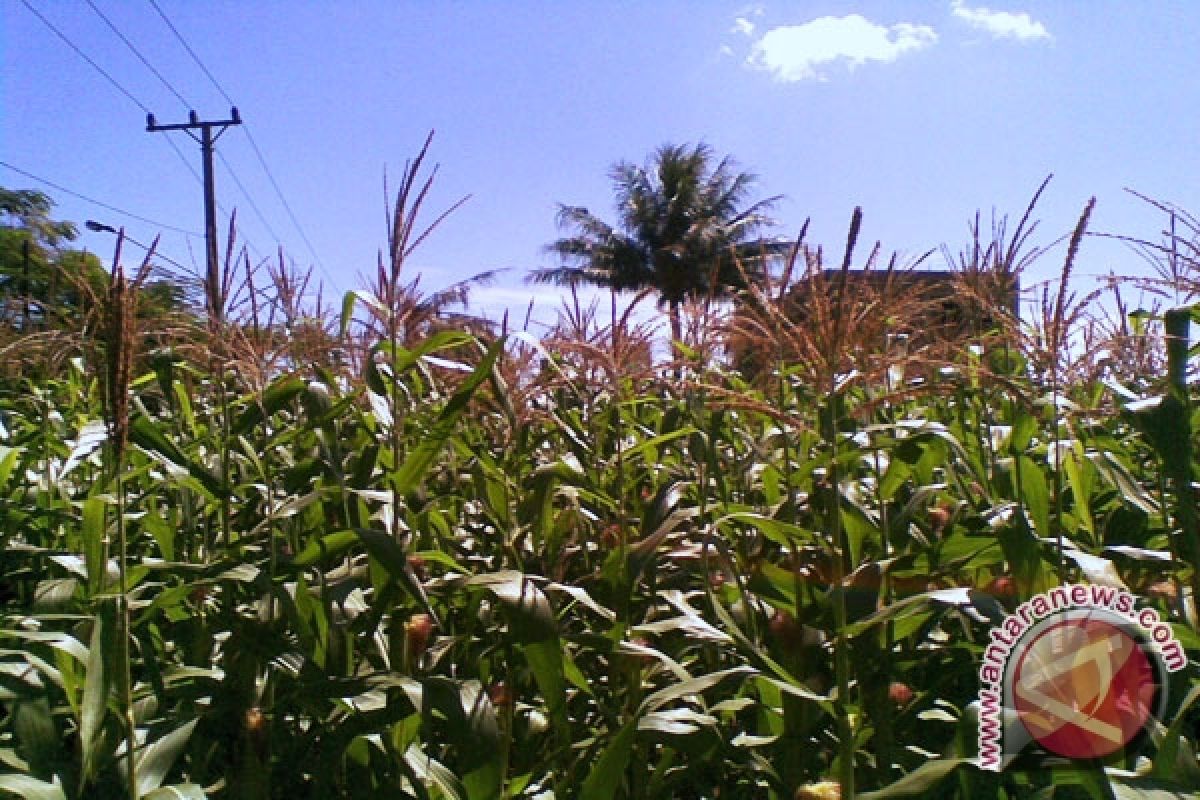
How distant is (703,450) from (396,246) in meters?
1.13

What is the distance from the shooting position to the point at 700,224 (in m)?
35.8

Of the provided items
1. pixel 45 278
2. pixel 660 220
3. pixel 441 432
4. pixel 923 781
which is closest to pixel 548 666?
pixel 441 432

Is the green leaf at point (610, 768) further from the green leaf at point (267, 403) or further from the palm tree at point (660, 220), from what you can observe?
the palm tree at point (660, 220)

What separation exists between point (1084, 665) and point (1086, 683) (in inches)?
1.3

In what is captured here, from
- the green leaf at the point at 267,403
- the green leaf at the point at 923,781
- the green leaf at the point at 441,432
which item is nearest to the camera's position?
the green leaf at the point at 923,781

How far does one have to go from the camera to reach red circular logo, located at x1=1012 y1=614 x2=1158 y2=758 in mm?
1643

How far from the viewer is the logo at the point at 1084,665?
1.65 meters

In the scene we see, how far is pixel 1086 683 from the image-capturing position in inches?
67.5

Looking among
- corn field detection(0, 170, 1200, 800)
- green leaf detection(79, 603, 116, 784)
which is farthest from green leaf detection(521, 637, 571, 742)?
green leaf detection(79, 603, 116, 784)

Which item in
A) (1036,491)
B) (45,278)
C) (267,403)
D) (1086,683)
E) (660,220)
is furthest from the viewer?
(660,220)

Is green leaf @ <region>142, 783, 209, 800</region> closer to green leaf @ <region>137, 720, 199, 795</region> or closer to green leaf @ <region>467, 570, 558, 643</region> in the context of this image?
green leaf @ <region>137, 720, 199, 795</region>

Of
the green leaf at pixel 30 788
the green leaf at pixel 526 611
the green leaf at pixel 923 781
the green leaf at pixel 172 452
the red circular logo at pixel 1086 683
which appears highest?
the green leaf at pixel 172 452

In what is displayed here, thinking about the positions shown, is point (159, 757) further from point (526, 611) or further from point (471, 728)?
point (526, 611)

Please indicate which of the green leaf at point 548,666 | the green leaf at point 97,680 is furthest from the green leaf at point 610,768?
the green leaf at point 97,680
